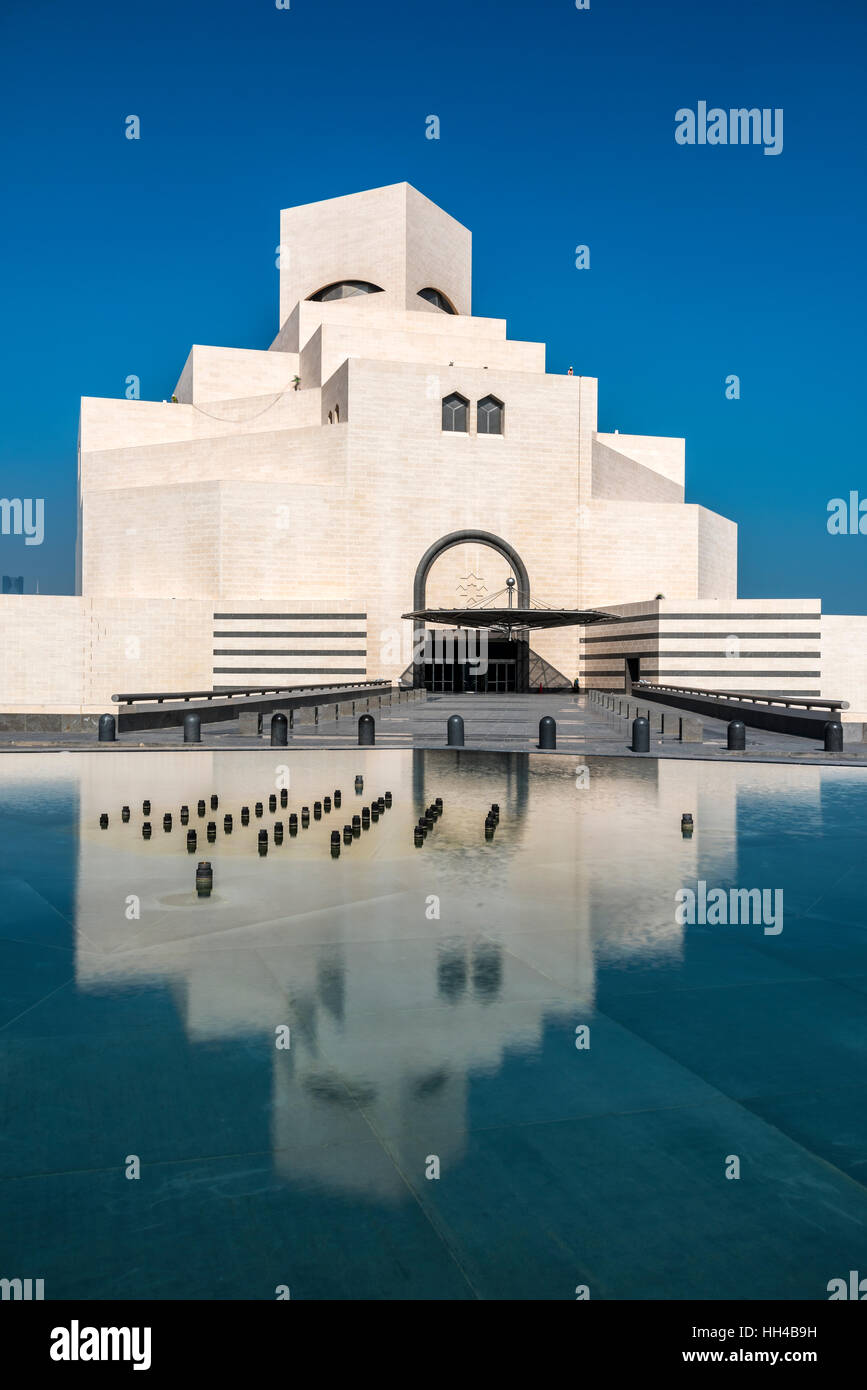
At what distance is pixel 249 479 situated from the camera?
5409 cm

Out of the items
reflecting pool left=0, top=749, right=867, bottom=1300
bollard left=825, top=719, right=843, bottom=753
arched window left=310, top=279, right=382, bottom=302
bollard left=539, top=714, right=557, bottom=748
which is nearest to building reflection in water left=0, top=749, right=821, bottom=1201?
reflecting pool left=0, top=749, right=867, bottom=1300

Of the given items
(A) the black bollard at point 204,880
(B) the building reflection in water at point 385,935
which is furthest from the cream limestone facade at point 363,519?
(A) the black bollard at point 204,880

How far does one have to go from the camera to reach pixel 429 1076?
4.80m

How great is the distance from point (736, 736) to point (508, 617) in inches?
1097

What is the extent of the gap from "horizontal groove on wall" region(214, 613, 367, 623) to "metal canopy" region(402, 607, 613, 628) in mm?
2752

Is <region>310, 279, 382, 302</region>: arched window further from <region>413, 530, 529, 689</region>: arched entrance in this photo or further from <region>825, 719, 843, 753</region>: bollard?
<region>825, 719, 843, 753</region>: bollard

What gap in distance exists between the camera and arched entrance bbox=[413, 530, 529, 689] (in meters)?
54.2

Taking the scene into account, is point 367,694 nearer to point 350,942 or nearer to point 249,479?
point 249,479

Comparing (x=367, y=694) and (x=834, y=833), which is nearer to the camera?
(x=834, y=833)

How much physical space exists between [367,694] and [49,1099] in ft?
128

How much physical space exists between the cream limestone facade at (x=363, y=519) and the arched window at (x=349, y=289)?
14cm

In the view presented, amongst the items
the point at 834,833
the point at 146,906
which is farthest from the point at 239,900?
the point at 834,833

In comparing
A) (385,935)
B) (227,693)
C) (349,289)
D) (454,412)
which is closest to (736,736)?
(385,935)

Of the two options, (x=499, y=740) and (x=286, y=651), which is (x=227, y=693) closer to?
(x=286, y=651)
